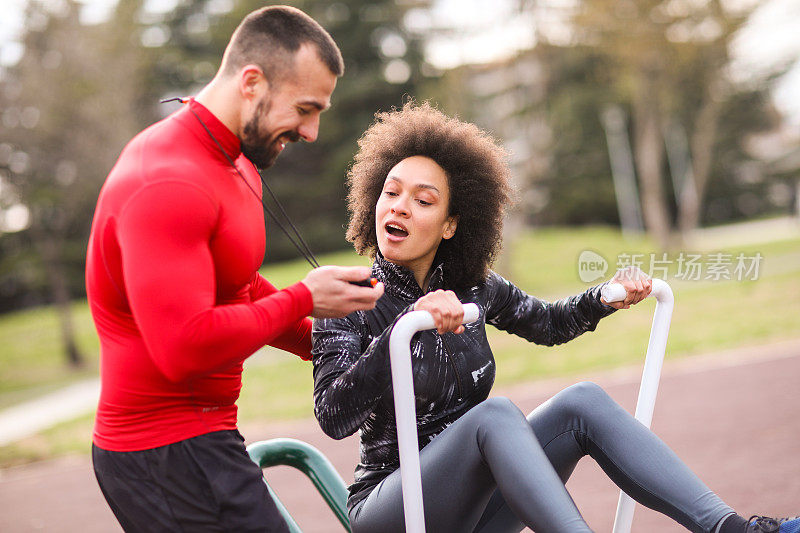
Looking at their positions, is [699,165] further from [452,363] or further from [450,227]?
[452,363]

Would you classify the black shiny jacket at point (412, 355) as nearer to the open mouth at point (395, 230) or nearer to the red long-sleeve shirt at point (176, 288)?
the open mouth at point (395, 230)

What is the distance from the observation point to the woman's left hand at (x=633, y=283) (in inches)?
81.0

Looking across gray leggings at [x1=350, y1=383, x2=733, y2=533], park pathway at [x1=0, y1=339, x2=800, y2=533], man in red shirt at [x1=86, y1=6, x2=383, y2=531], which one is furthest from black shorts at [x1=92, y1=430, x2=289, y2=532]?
park pathway at [x1=0, y1=339, x2=800, y2=533]

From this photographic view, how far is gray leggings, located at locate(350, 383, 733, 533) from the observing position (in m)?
1.71

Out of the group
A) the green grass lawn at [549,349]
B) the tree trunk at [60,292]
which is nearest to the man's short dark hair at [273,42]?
the green grass lawn at [549,349]

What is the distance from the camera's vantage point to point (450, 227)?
2.40 m

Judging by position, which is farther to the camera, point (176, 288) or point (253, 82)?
point (253, 82)

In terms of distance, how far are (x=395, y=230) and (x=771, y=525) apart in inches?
48.0

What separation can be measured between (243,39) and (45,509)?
4678 millimetres

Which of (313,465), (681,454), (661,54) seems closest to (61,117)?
(681,454)

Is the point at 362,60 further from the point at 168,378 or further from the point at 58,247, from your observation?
the point at 168,378

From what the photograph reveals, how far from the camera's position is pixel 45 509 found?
5.18m

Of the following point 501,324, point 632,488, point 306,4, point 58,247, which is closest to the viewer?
point 632,488

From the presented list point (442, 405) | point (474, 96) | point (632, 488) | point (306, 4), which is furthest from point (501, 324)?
point (306, 4)
